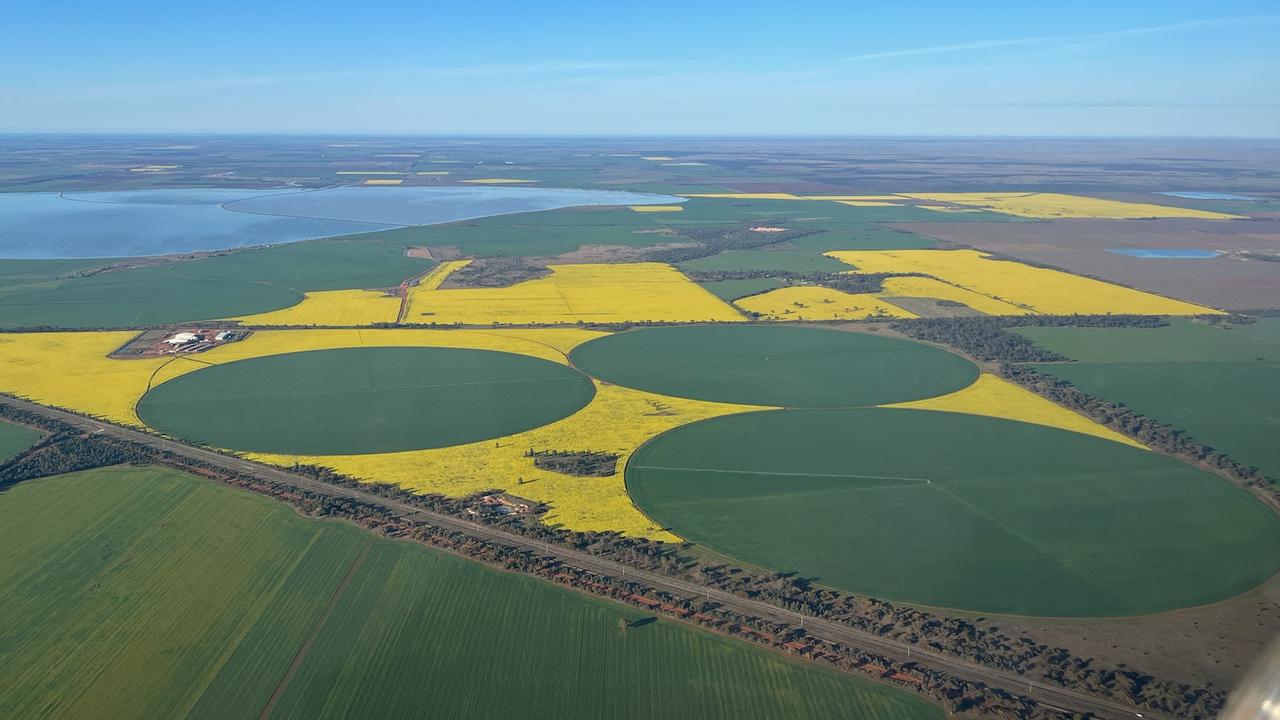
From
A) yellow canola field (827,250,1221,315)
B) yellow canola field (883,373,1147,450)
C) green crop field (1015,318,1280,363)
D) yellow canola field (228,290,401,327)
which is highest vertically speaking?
yellow canola field (827,250,1221,315)

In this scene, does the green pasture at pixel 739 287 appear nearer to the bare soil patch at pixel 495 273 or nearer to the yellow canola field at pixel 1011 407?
the bare soil patch at pixel 495 273

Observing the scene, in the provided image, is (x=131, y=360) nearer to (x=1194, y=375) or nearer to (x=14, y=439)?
(x=14, y=439)

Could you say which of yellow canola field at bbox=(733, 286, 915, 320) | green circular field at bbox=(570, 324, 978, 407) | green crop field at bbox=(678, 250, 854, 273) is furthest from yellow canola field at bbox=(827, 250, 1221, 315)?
green circular field at bbox=(570, 324, 978, 407)

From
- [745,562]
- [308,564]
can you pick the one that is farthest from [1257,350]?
[308,564]

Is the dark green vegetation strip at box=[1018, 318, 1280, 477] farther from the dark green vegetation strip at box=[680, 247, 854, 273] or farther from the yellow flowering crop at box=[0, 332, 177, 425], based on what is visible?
the yellow flowering crop at box=[0, 332, 177, 425]

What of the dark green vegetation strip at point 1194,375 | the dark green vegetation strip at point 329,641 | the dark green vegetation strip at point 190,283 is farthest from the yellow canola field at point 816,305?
the dark green vegetation strip at point 329,641
